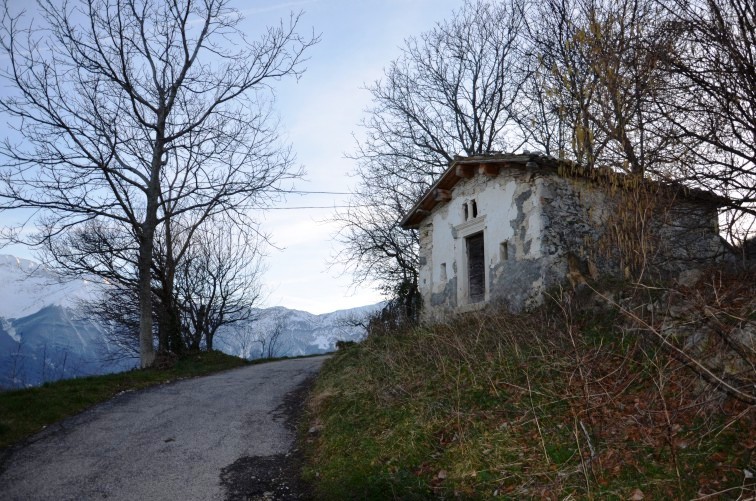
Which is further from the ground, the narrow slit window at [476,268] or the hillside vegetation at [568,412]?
the narrow slit window at [476,268]

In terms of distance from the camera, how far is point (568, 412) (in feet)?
18.4

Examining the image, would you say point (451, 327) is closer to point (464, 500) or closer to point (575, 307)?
point (575, 307)

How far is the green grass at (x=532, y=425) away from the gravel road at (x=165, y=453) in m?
0.72

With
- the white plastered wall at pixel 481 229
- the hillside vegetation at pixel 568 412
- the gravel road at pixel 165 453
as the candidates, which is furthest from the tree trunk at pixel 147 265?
the hillside vegetation at pixel 568 412

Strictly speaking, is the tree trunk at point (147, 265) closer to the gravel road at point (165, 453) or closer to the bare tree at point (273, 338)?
the gravel road at point (165, 453)

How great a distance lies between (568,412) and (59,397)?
904 centimetres

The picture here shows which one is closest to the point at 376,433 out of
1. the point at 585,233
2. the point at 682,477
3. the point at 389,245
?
the point at 682,477

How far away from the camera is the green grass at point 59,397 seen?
→ 841 cm

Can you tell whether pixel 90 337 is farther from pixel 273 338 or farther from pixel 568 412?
pixel 568 412

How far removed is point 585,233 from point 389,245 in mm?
12569

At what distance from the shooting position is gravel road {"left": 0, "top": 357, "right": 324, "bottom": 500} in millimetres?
6102

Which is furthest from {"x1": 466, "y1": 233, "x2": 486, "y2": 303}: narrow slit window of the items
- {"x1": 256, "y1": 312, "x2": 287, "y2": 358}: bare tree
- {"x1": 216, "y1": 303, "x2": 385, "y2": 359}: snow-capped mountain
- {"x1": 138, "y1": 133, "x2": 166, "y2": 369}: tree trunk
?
{"x1": 216, "y1": 303, "x2": 385, "y2": 359}: snow-capped mountain

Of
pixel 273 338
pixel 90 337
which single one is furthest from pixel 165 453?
pixel 90 337

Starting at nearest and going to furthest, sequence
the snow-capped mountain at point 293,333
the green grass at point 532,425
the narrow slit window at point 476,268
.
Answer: the green grass at point 532,425
the narrow slit window at point 476,268
the snow-capped mountain at point 293,333
